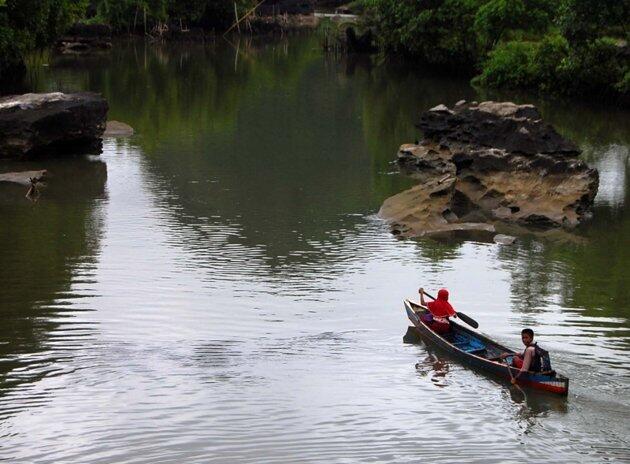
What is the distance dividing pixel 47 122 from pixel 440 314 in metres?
20.0

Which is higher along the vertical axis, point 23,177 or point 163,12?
point 163,12

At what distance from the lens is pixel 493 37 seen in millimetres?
60719

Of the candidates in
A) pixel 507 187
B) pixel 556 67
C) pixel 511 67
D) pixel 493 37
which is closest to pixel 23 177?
pixel 507 187

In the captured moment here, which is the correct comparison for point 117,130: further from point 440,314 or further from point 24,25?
point 440,314

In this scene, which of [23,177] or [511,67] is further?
[511,67]

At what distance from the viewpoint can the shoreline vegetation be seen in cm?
4612

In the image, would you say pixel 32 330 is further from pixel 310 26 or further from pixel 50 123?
pixel 310 26

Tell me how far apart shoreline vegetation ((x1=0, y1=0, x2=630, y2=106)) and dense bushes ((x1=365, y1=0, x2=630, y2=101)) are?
0.17 feet

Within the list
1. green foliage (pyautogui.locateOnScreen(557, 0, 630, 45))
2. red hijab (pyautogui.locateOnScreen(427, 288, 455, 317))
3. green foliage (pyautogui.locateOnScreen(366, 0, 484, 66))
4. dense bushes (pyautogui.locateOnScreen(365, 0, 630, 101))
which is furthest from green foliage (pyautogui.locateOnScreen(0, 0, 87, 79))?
red hijab (pyautogui.locateOnScreen(427, 288, 455, 317))

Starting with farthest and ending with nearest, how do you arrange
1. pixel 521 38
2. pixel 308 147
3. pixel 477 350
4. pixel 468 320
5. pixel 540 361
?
1. pixel 521 38
2. pixel 308 147
3. pixel 468 320
4. pixel 477 350
5. pixel 540 361

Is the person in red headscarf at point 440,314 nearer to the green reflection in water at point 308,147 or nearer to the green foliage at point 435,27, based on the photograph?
the green reflection in water at point 308,147

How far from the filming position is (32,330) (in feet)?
66.5

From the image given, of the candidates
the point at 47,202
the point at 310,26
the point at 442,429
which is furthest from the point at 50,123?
the point at 310,26

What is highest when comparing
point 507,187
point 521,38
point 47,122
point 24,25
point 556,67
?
point 24,25
